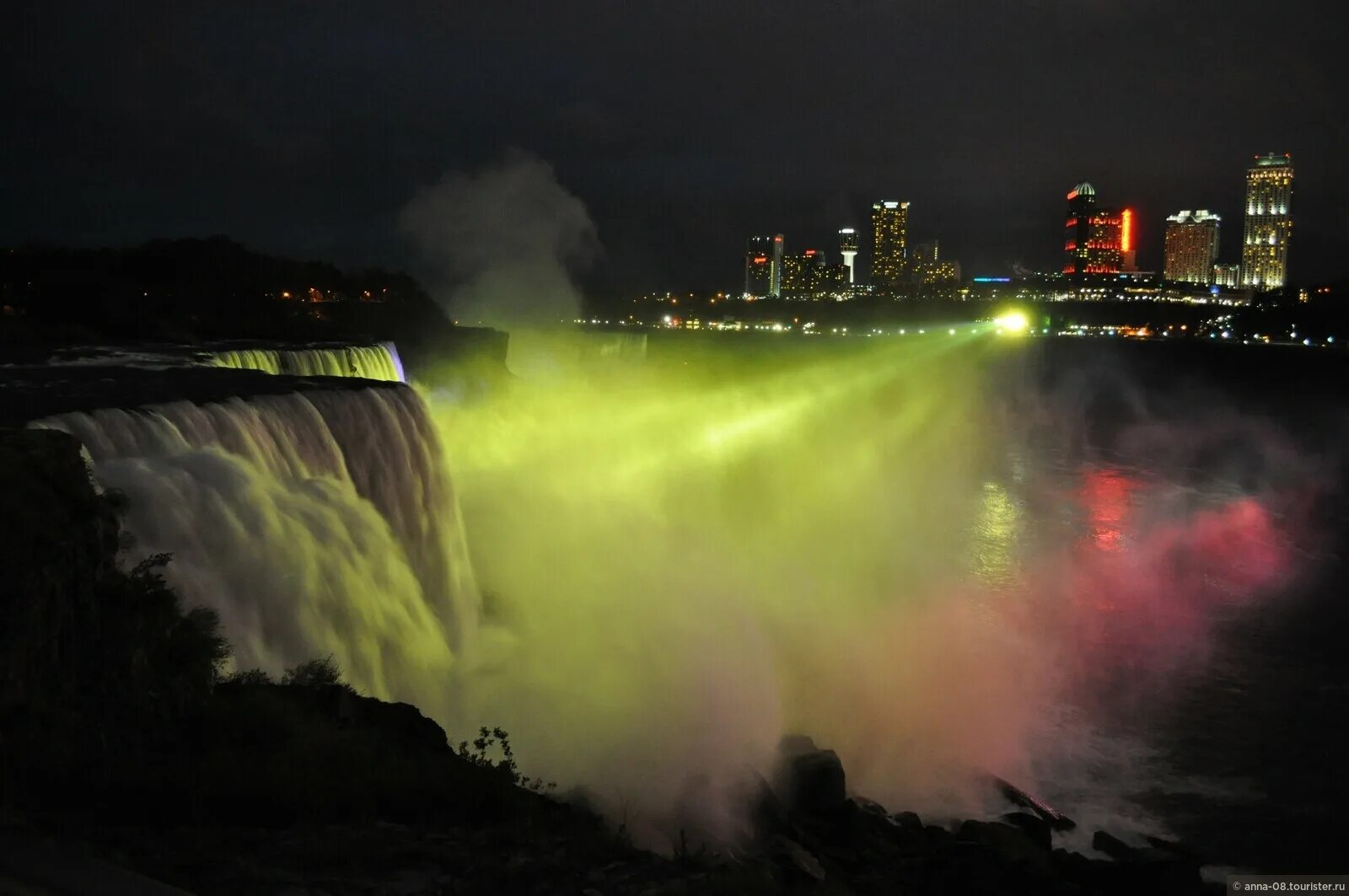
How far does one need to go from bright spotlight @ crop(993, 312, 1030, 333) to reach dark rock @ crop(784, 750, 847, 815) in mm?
109605

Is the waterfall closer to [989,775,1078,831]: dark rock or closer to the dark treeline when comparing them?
[989,775,1078,831]: dark rock

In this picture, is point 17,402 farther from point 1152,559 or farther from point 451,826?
point 1152,559

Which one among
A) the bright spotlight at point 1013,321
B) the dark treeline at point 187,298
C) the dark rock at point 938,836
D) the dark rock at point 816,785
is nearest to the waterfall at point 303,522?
the dark rock at point 816,785

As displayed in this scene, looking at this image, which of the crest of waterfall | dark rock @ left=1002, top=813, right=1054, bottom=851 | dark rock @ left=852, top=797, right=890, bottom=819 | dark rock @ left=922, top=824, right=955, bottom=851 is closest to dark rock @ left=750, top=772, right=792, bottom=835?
dark rock @ left=852, top=797, right=890, bottom=819

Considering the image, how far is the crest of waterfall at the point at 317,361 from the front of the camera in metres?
18.0

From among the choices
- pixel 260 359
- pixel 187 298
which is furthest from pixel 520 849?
pixel 187 298

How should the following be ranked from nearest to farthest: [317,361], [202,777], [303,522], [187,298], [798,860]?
[202,777] < [798,860] < [303,522] < [317,361] < [187,298]

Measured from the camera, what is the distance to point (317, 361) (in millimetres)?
20016

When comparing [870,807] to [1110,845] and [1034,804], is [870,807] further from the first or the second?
[1110,845]

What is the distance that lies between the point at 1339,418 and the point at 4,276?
69034 millimetres

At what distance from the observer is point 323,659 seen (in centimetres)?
904

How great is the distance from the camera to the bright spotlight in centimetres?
11216

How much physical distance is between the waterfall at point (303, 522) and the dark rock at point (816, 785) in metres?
4.40

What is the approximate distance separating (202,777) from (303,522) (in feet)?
17.2
